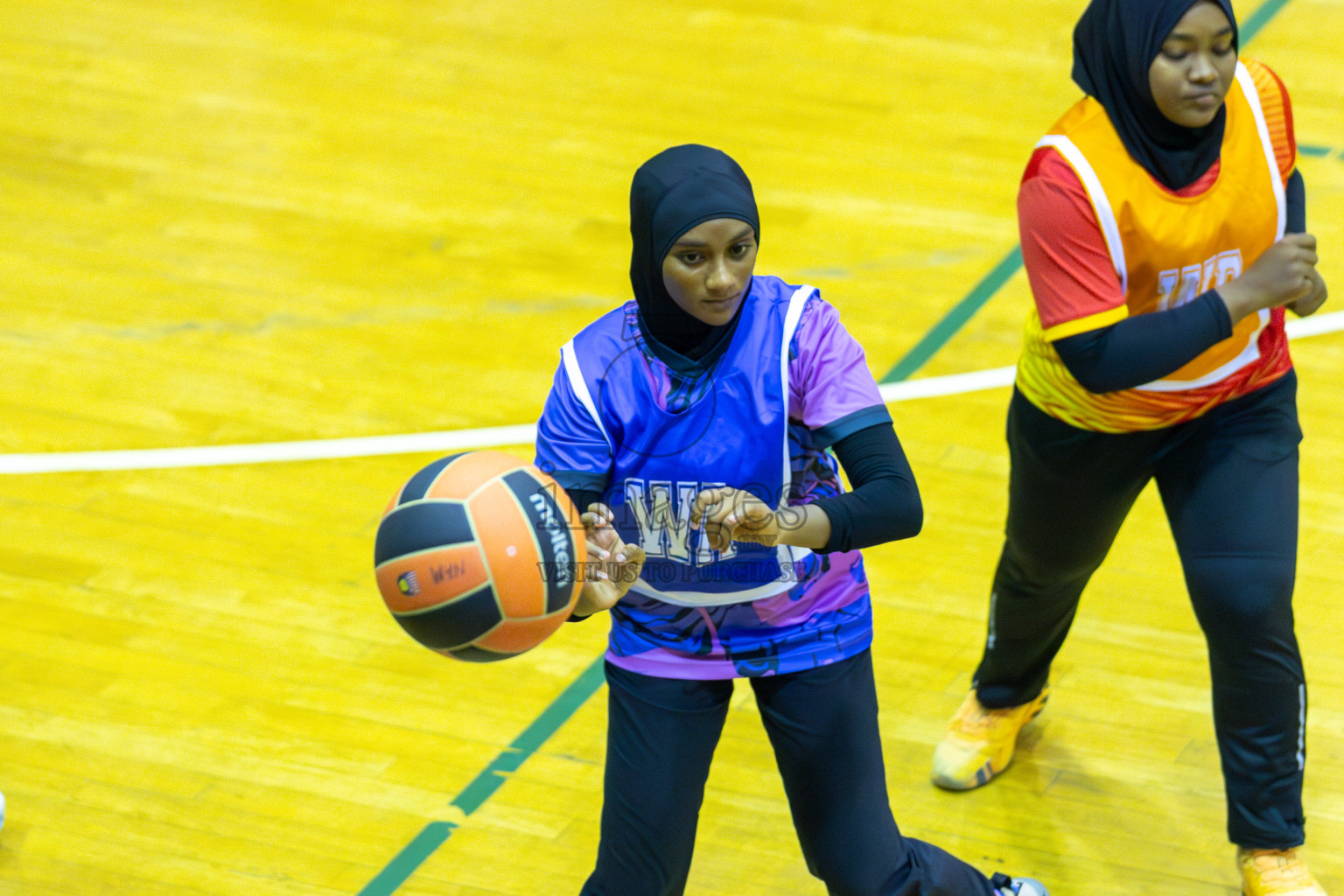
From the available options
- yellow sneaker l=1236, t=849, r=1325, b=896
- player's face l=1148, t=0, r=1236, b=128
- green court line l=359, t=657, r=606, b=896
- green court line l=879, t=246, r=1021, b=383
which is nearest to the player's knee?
yellow sneaker l=1236, t=849, r=1325, b=896

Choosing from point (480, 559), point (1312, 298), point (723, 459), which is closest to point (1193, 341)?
point (1312, 298)

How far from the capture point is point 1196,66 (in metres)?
Answer: 3.35

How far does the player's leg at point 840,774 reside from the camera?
3.25 metres

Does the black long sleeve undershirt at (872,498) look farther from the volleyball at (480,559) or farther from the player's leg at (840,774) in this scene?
the volleyball at (480,559)

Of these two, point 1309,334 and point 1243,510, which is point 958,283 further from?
point 1243,510

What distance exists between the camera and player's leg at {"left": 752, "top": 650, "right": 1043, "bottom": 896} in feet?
10.6

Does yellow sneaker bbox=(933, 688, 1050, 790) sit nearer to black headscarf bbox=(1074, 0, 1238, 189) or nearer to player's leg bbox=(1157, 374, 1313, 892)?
player's leg bbox=(1157, 374, 1313, 892)

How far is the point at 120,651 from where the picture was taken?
199 inches

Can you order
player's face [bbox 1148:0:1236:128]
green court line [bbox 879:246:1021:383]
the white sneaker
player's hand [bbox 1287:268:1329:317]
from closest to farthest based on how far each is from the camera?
player's face [bbox 1148:0:1236:128] < player's hand [bbox 1287:268:1329:317] < the white sneaker < green court line [bbox 879:246:1021:383]

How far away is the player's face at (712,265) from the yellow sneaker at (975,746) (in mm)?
1868

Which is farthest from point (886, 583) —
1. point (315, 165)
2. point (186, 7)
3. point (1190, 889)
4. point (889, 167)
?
point (186, 7)

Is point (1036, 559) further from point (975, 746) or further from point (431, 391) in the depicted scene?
point (431, 391)

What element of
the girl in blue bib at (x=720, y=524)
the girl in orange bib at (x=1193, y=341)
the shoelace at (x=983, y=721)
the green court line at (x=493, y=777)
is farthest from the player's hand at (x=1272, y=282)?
the green court line at (x=493, y=777)

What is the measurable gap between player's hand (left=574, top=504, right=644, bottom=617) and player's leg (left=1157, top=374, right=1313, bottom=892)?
138 cm
